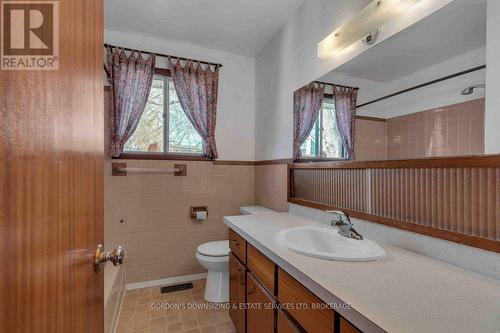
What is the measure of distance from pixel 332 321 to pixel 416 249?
56 cm

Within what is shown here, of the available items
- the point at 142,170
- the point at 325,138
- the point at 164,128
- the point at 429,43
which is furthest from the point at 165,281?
the point at 429,43

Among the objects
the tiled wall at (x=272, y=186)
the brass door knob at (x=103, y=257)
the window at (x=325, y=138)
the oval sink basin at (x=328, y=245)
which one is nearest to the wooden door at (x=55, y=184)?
the brass door knob at (x=103, y=257)

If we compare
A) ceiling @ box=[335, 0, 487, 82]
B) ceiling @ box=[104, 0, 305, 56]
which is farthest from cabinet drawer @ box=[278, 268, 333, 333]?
ceiling @ box=[104, 0, 305, 56]

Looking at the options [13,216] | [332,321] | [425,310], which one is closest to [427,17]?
[425,310]

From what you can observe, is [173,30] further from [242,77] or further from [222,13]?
[242,77]

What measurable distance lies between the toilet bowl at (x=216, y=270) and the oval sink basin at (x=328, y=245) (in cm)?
91

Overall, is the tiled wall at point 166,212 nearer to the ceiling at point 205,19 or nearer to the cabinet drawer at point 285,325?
the ceiling at point 205,19

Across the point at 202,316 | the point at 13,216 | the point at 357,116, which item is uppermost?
the point at 357,116

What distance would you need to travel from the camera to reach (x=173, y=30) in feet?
7.36

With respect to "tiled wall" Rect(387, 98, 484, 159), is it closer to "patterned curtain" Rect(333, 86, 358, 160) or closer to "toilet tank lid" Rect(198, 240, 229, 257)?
"patterned curtain" Rect(333, 86, 358, 160)

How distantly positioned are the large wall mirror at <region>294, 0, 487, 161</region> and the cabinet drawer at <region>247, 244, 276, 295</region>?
2.53 ft

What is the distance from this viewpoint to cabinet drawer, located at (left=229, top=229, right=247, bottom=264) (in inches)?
55.7

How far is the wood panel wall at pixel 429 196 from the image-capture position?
806mm

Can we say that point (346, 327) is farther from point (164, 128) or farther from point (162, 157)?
point (164, 128)
